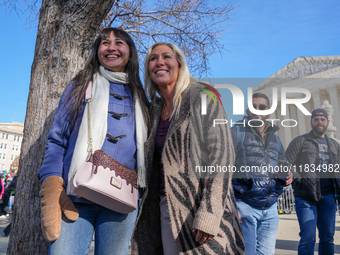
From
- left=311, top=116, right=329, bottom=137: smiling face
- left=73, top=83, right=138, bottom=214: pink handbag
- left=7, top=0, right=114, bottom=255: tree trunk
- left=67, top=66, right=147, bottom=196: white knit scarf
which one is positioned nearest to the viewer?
left=73, top=83, right=138, bottom=214: pink handbag

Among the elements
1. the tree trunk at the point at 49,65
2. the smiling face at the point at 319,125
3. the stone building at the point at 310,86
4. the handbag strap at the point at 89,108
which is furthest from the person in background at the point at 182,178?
the smiling face at the point at 319,125

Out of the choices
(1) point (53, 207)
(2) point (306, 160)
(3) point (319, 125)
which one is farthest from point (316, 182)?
(1) point (53, 207)

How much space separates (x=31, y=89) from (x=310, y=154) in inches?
155

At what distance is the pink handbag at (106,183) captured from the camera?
6.02 feet

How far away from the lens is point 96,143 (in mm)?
2037

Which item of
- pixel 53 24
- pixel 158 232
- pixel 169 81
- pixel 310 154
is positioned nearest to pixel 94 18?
pixel 53 24

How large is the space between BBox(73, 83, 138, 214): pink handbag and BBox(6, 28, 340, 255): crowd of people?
4 centimetres

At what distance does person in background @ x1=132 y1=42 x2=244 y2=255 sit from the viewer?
6.23 feet

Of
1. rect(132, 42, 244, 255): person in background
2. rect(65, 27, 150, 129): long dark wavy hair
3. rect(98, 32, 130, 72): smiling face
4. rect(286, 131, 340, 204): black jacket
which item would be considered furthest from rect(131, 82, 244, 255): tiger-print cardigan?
rect(286, 131, 340, 204): black jacket

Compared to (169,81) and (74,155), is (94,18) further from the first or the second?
(74,155)

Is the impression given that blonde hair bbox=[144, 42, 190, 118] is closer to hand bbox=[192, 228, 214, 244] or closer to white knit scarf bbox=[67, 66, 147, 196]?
white knit scarf bbox=[67, 66, 147, 196]

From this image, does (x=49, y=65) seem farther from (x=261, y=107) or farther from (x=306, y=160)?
(x=306, y=160)

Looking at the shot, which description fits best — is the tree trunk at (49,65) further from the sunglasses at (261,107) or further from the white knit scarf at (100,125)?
the sunglasses at (261,107)

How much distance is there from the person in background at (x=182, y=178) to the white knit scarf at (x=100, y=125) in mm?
91
